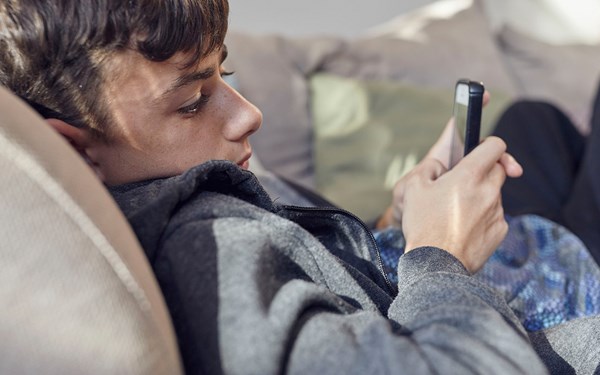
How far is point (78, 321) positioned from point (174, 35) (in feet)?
1.08

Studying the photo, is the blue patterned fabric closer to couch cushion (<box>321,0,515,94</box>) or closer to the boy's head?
the boy's head

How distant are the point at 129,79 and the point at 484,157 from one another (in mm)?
403

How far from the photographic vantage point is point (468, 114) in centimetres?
97

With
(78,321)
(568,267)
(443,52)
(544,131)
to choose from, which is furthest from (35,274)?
(443,52)

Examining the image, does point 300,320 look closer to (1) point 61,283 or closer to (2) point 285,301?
(2) point 285,301

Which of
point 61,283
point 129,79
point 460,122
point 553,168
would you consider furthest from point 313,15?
point 61,283

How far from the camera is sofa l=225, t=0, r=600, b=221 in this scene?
1664 mm

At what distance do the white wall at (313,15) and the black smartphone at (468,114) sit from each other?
1.20 meters

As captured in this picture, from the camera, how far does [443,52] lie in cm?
189

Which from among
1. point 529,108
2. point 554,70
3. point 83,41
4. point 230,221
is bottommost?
point 554,70

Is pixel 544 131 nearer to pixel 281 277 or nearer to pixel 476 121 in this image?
pixel 476 121

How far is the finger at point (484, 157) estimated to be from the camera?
2.95ft

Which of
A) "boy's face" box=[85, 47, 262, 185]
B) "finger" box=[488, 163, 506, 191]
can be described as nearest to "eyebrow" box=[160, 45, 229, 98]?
"boy's face" box=[85, 47, 262, 185]

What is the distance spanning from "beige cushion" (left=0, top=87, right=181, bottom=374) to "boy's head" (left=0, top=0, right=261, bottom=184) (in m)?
0.20
